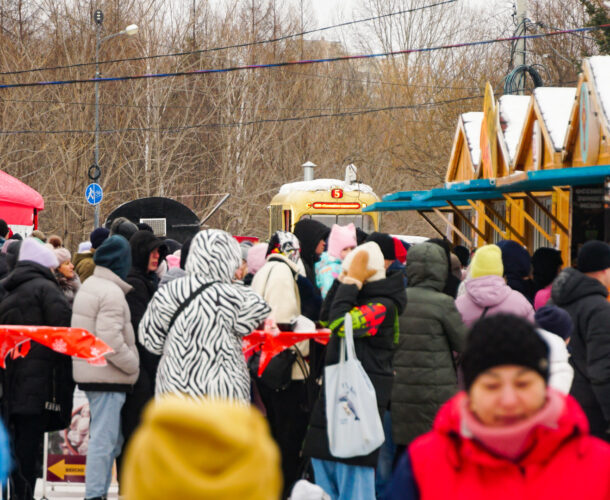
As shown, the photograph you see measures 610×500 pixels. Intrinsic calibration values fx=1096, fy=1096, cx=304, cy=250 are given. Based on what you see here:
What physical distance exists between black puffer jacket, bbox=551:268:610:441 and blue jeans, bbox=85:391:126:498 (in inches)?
111

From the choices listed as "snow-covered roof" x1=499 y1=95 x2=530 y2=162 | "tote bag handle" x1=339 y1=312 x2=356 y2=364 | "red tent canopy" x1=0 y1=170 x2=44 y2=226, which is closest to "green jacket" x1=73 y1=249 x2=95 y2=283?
"tote bag handle" x1=339 y1=312 x2=356 y2=364

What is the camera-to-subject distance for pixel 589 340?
602cm

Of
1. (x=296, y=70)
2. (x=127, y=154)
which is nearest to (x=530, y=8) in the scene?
(x=296, y=70)

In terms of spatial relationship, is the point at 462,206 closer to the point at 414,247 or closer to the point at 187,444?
the point at 414,247

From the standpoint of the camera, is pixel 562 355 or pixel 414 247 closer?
pixel 562 355

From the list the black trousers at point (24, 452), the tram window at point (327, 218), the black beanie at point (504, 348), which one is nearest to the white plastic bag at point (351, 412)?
the black trousers at point (24, 452)

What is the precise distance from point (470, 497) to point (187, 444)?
111cm

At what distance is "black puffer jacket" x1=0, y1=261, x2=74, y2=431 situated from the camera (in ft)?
22.6

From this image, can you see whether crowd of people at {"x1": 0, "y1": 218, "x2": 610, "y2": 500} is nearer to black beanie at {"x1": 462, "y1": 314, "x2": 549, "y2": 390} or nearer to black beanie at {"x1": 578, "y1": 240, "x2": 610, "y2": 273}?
black beanie at {"x1": 578, "y1": 240, "x2": 610, "y2": 273}

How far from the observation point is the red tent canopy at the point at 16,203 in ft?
65.5

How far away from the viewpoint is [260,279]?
724 cm

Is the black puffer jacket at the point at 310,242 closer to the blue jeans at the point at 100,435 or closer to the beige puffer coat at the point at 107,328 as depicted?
the beige puffer coat at the point at 107,328

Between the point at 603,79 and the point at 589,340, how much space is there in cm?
610

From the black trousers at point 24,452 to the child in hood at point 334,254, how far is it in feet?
7.13
